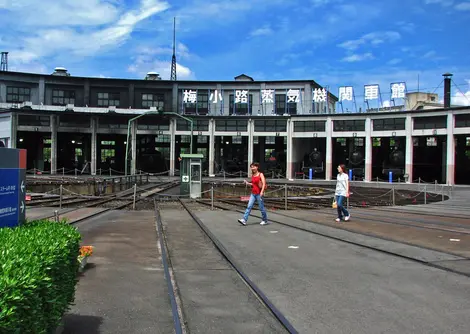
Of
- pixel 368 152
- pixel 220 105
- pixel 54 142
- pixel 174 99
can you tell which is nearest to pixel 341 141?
pixel 368 152

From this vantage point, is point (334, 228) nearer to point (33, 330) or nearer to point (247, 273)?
point (247, 273)

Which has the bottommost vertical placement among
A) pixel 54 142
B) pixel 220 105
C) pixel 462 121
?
pixel 54 142

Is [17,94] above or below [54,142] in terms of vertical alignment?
above

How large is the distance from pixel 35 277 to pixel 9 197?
2000mm

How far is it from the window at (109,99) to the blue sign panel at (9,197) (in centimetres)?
5476

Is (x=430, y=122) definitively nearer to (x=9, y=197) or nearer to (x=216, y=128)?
(x=216, y=128)

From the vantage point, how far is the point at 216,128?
53.3 meters

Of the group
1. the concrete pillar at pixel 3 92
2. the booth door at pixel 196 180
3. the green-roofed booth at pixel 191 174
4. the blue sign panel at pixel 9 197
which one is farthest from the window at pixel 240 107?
the blue sign panel at pixel 9 197

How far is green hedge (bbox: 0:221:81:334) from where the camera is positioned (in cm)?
255

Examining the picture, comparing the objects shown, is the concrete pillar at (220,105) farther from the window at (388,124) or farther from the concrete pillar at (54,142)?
the concrete pillar at (54,142)

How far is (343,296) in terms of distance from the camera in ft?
18.9

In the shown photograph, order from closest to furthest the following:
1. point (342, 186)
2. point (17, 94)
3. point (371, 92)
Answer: point (342, 186) < point (371, 92) < point (17, 94)

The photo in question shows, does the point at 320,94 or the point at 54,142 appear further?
the point at 320,94

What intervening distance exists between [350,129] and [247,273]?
146 feet
